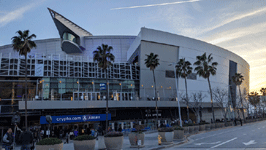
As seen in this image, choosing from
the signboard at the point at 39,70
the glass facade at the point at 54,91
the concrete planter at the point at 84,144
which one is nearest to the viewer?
the concrete planter at the point at 84,144

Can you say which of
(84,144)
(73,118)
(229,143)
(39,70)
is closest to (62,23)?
(39,70)

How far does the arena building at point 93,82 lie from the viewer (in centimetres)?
4412

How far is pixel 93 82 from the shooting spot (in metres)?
52.5

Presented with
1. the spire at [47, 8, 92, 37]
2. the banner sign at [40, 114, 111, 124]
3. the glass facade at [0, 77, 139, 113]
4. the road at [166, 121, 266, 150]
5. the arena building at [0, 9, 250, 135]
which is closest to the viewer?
the road at [166, 121, 266, 150]

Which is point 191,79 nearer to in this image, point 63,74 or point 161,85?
point 161,85

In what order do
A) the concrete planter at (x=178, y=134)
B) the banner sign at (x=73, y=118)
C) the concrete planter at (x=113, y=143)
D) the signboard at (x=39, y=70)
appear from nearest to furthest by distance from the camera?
1. the concrete planter at (x=113, y=143)
2. the concrete planter at (x=178, y=134)
3. the banner sign at (x=73, y=118)
4. the signboard at (x=39, y=70)

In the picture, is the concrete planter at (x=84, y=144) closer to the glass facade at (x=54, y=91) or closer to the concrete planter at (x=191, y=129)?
the concrete planter at (x=191, y=129)

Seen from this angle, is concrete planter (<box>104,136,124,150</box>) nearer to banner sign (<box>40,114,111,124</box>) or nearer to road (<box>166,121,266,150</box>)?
road (<box>166,121,266,150</box>)

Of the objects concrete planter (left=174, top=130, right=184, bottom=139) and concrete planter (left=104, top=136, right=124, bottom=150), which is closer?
concrete planter (left=104, top=136, right=124, bottom=150)

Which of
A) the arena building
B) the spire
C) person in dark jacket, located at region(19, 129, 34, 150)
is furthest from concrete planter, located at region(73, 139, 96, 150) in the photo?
the spire

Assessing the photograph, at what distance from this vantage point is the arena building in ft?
145

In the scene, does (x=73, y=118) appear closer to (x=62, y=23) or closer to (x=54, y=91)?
(x=54, y=91)

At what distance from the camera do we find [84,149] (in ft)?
49.8

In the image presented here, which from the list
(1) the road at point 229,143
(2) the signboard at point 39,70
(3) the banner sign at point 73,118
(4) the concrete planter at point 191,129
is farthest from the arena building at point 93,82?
(1) the road at point 229,143
